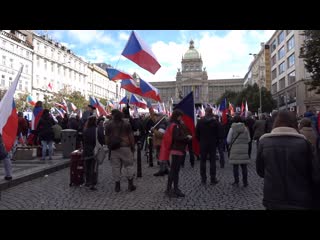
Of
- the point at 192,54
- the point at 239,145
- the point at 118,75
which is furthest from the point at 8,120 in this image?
the point at 192,54

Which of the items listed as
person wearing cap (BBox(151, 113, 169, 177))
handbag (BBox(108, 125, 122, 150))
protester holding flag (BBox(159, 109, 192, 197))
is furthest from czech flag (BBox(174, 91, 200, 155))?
person wearing cap (BBox(151, 113, 169, 177))

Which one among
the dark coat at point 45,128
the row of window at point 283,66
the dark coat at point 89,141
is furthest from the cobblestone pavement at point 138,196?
the row of window at point 283,66

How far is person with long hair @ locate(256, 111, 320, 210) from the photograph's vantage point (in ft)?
10.9

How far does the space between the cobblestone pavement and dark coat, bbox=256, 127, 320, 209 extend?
103 inches

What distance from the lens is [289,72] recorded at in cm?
5759

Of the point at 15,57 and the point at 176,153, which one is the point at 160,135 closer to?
the point at 176,153

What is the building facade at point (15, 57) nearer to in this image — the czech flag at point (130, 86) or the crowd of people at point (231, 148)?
the crowd of people at point (231, 148)

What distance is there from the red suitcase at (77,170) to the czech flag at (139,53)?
9.14ft

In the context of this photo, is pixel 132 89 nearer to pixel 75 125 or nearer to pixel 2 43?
pixel 75 125

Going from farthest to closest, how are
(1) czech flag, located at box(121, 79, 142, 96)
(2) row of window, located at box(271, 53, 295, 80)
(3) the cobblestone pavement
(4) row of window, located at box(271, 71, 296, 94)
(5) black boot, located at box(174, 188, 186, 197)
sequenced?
(4) row of window, located at box(271, 71, 296, 94) < (2) row of window, located at box(271, 53, 295, 80) < (1) czech flag, located at box(121, 79, 142, 96) < (5) black boot, located at box(174, 188, 186, 197) < (3) the cobblestone pavement

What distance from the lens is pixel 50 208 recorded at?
6.01 meters

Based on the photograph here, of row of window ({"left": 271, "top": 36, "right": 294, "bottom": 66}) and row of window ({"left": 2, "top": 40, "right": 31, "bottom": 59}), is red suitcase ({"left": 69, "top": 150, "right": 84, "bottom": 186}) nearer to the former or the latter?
row of window ({"left": 2, "top": 40, "right": 31, "bottom": 59})
